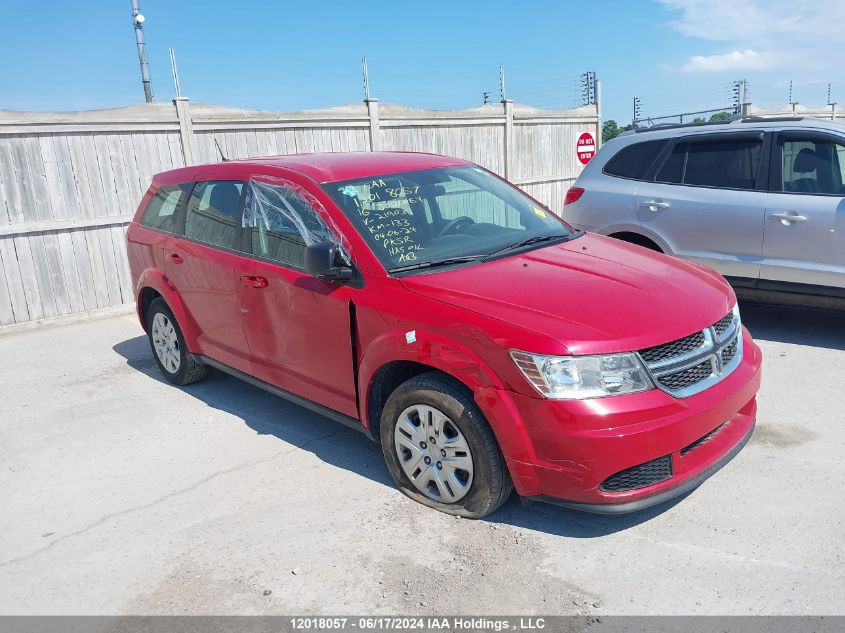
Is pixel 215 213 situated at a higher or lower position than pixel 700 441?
higher

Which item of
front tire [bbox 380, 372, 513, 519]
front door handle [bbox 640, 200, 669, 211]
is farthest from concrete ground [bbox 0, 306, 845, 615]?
front door handle [bbox 640, 200, 669, 211]

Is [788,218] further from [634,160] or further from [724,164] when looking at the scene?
[634,160]

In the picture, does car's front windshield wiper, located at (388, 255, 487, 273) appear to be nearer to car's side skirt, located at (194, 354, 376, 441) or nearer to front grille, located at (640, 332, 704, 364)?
car's side skirt, located at (194, 354, 376, 441)

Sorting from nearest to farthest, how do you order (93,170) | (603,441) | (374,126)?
(603,441) < (93,170) < (374,126)

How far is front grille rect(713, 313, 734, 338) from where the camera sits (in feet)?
11.3

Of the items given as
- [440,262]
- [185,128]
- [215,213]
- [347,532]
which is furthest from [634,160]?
A: [185,128]

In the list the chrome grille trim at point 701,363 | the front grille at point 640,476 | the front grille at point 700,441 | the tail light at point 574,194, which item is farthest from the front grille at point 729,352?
the tail light at point 574,194

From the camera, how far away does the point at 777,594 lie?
9.38 ft

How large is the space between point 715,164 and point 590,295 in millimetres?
3583

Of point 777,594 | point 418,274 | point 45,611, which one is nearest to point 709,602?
point 777,594

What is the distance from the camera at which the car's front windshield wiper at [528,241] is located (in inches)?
155

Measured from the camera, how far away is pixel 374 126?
10070mm

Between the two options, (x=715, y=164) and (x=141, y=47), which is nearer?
(x=715, y=164)

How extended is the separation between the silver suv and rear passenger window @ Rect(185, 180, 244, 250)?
357 cm
